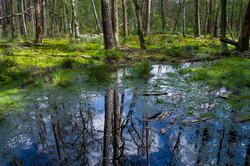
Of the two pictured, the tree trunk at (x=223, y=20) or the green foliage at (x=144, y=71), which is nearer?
the green foliage at (x=144, y=71)

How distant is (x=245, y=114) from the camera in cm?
297

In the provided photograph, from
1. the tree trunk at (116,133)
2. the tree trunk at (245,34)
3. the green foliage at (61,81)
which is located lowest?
the tree trunk at (116,133)

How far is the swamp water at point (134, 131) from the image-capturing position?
2104mm

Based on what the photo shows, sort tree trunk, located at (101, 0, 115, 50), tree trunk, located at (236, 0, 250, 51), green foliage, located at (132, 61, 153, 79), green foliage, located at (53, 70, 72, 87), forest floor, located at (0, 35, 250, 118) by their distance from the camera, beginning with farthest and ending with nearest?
tree trunk, located at (101, 0, 115, 50) → tree trunk, located at (236, 0, 250, 51) → green foliage, located at (132, 61, 153, 79) → green foliage, located at (53, 70, 72, 87) → forest floor, located at (0, 35, 250, 118)

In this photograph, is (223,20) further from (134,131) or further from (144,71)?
(134,131)

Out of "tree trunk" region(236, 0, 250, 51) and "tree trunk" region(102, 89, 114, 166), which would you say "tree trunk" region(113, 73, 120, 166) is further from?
"tree trunk" region(236, 0, 250, 51)

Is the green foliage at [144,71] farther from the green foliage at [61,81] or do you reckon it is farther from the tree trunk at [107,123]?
the green foliage at [61,81]

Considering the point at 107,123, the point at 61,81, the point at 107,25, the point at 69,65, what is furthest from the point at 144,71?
the point at 107,25

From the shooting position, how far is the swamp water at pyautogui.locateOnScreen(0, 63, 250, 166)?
210 cm

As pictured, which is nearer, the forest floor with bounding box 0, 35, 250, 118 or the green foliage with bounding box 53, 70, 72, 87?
the forest floor with bounding box 0, 35, 250, 118

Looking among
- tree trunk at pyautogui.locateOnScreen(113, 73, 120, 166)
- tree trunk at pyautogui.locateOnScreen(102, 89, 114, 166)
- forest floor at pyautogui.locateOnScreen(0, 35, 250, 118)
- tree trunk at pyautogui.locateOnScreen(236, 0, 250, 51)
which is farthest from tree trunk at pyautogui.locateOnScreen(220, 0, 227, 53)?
tree trunk at pyautogui.locateOnScreen(113, 73, 120, 166)

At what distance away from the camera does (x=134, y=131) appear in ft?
8.61

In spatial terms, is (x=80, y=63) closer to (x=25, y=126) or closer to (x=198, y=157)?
(x=25, y=126)

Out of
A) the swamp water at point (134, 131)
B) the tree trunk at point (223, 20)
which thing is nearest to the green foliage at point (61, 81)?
the swamp water at point (134, 131)
